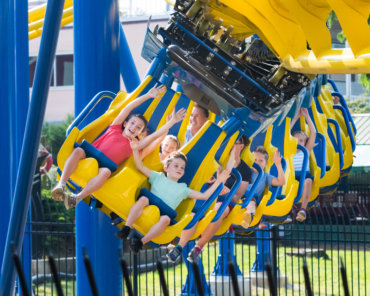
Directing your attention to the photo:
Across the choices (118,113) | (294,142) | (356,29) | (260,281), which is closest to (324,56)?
(356,29)

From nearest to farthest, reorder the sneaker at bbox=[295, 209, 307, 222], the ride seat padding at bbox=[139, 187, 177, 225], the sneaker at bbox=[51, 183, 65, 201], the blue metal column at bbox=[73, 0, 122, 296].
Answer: the sneaker at bbox=[51, 183, 65, 201] < the ride seat padding at bbox=[139, 187, 177, 225] < the blue metal column at bbox=[73, 0, 122, 296] < the sneaker at bbox=[295, 209, 307, 222]

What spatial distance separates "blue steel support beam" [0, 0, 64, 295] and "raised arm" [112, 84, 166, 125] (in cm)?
87

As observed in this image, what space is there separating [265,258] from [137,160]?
143 inches

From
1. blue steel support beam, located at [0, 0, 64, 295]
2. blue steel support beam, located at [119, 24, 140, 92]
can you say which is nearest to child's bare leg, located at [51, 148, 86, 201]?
blue steel support beam, located at [0, 0, 64, 295]

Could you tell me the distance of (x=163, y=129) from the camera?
460 centimetres

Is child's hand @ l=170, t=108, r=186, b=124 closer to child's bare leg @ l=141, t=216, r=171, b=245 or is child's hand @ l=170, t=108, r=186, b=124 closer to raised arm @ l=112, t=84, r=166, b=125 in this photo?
raised arm @ l=112, t=84, r=166, b=125

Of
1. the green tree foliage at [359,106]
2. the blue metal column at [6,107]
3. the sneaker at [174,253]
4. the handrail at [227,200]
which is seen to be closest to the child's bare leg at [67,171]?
the sneaker at [174,253]

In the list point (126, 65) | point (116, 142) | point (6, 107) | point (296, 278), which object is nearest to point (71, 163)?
point (116, 142)

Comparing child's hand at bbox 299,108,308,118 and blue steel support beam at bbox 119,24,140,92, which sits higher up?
blue steel support beam at bbox 119,24,140,92

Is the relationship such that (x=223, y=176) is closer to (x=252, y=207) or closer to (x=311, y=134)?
(x=252, y=207)

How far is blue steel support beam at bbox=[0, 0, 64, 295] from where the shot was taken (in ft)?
11.7

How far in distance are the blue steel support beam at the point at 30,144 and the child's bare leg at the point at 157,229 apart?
2.89 feet

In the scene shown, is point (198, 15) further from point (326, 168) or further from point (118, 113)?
point (326, 168)

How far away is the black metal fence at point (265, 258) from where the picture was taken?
8.07 metres
